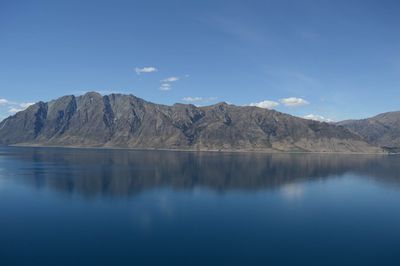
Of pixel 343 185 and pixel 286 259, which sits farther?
pixel 343 185

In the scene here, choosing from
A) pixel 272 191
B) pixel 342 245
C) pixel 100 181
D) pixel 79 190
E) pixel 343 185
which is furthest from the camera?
pixel 343 185

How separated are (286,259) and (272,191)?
85.8 meters

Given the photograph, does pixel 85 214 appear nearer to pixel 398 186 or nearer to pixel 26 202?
pixel 26 202

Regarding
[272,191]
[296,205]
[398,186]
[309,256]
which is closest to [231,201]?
[296,205]

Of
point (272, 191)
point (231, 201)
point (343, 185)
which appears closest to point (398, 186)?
point (343, 185)

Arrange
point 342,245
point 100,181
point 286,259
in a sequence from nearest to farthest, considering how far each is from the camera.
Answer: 1. point 286,259
2. point 342,245
3. point 100,181

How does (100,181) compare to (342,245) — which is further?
(100,181)

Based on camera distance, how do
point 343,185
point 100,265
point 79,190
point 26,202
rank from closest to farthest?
point 100,265
point 26,202
point 79,190
point 343,185

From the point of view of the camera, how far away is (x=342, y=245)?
245 feet

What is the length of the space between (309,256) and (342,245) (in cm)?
1185

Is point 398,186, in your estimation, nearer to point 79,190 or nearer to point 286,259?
point 286,259

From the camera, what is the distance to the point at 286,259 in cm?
6544

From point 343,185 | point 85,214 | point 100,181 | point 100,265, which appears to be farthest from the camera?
point 343,185

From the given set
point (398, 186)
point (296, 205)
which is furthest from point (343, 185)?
point (296, 205)
